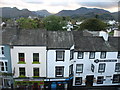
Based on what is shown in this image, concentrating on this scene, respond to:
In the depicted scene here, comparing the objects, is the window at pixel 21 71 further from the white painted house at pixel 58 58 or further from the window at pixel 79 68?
the window at pixel 79 68

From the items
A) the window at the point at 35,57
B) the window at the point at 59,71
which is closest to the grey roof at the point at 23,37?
the window at the point at 35,57

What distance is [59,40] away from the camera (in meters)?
14.8

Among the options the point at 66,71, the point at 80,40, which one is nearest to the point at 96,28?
the point at 80,40

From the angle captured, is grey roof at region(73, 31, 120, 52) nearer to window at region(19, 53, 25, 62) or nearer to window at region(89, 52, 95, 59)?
window at region(89, 52, 95, 59)

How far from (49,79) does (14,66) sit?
14.7 feet

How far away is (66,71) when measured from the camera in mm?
14914

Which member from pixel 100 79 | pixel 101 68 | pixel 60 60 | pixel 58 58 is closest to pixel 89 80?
pixel 100 79

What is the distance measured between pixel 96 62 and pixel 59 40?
5885mm

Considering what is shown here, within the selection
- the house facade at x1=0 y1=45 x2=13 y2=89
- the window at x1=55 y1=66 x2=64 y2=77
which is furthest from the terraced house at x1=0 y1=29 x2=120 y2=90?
the house facade at x1=0 y1=45 x2=13 y2=89

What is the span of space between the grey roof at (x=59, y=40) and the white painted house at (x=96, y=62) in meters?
1.72

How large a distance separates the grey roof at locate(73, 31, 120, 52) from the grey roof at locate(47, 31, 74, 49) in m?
1.84

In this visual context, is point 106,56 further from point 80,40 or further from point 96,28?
point 96,28

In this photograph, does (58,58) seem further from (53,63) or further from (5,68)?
(5,68)

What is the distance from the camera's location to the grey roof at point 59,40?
14266 millimetres
